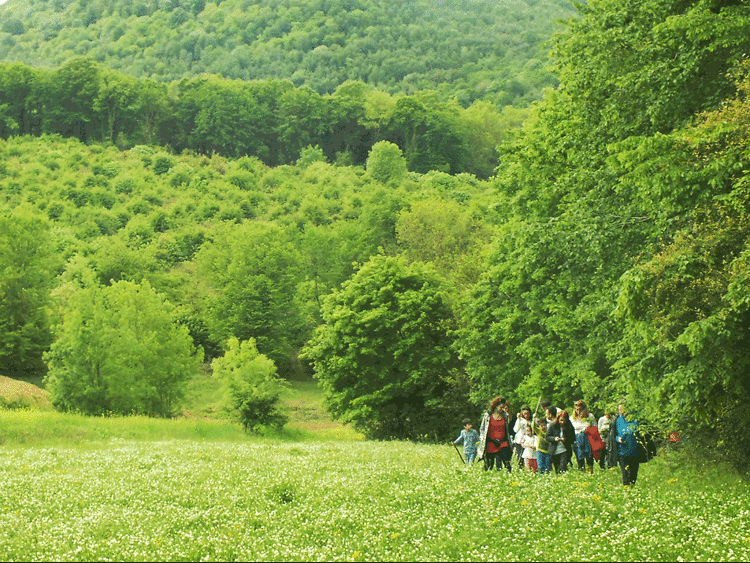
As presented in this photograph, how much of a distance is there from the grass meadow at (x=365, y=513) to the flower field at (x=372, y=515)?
0.03 meters

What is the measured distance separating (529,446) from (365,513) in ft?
28.2

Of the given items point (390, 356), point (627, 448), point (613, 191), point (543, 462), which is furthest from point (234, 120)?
point (627, 448)

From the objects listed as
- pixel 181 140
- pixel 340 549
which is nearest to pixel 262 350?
pixel 340 549

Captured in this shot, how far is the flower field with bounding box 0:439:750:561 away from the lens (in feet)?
40.1

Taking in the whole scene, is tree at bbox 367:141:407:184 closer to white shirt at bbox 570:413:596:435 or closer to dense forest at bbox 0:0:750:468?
dense forest at bbox 0:0:750:468

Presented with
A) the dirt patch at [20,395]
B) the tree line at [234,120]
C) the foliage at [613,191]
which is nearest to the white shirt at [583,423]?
the foliage at [613,191]

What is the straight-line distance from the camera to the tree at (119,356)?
5978 centimetres

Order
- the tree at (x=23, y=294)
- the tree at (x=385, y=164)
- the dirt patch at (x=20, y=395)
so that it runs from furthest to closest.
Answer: the tree at (x=385, y=164), the tree at (x=23, y=294), the dirt patch at (x=20, y=395)

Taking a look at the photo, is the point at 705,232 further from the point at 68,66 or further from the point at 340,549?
the point at 68,66

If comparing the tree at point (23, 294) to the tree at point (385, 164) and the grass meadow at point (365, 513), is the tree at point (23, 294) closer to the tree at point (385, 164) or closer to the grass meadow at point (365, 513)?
the grass meadow at point (365, 513)

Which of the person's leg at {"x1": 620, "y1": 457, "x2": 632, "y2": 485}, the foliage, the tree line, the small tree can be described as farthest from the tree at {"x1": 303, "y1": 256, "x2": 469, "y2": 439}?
the tree line

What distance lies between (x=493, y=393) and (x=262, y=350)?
4902 cm

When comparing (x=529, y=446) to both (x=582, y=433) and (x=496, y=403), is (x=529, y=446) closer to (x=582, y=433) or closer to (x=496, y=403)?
(x=582, y=433)

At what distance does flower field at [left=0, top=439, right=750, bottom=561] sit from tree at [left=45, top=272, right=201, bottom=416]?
1512 inches
